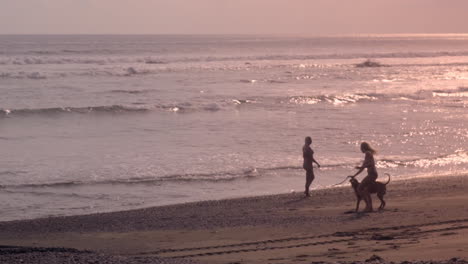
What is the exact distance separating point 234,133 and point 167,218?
1299 cm

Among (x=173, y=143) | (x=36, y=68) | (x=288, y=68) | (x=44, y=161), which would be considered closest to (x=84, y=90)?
(x=36, y=68)

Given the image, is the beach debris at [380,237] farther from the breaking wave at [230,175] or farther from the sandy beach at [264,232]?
the breaking wave at [230,175]

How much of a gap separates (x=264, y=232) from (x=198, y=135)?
14.5 metres

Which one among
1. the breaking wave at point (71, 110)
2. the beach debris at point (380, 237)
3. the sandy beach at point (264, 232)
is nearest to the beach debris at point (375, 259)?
the sandy beach at point (264, 232)

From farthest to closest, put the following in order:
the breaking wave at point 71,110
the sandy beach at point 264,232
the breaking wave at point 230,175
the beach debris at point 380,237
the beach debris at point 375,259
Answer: the breaking wave at point 71,110 → the breaking wave at point 230,175 → the beach debris at point 380,237 → the sandy beach at point 264,232 → the beach debris at point 375,259

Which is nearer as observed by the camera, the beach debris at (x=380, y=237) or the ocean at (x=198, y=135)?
the beach debris at (x=380, y=237)

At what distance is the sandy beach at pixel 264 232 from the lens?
966 cm

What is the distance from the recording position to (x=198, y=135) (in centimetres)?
2603

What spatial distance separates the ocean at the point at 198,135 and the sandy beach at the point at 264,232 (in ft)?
5.16

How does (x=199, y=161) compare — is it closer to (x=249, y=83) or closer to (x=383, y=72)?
(x=249, y=83)

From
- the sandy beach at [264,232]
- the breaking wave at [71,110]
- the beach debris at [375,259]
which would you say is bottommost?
the sandy beach at [264,232]

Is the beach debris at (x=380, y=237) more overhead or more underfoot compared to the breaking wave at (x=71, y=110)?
more underfoot

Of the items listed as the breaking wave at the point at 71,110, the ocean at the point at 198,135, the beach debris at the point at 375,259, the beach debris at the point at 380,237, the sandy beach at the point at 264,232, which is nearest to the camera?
the beach debris at the point at 375,259

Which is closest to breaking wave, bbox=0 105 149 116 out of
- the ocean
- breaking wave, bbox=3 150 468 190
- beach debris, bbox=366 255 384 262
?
the ocean
